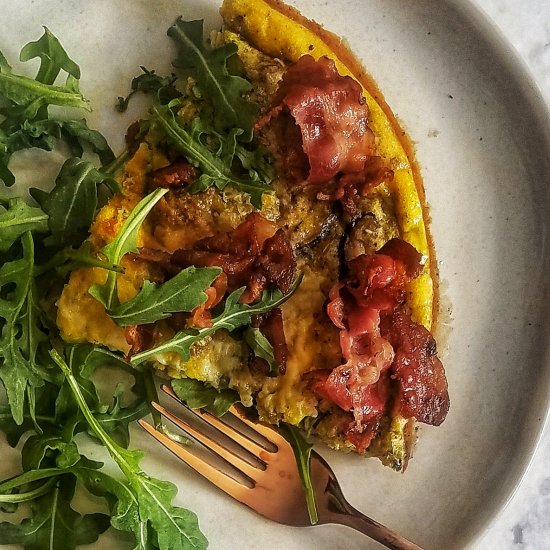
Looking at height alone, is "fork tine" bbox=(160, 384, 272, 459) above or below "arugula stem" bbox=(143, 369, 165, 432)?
above

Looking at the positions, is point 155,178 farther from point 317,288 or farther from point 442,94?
point 442,94

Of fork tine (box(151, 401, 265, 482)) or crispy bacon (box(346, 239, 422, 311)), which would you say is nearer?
crispy bacon (box(346, 239, 422, 311))

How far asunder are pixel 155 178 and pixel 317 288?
29.8 inches

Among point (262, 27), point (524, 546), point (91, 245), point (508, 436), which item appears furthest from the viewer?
point (524, 546)

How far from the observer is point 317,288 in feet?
8.60

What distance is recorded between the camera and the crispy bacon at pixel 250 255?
8.15 ft

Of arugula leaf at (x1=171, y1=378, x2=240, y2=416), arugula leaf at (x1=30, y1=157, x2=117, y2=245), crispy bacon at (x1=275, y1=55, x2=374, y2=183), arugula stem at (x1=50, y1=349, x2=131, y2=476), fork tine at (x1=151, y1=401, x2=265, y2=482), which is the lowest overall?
arugula stem at (x1=50, y1=349, x2=131, y2=476)

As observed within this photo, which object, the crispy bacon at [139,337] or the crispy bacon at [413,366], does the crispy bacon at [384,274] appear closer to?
the crispy bacon at [413,366]

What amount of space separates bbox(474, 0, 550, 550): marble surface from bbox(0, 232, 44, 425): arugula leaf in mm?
2149

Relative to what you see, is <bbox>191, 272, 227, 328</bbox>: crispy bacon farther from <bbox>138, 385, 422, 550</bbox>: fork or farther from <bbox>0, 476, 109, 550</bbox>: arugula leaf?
<bbox>0, 476, 109, 550</bbox>: arugula leaf

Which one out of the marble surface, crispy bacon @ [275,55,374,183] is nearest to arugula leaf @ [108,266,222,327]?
crispy bacon @ [275,55,374,183]

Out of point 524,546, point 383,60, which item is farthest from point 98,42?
point 524,546

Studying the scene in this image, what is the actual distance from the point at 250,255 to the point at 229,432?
80 centimetres

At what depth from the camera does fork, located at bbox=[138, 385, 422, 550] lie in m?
2.79
